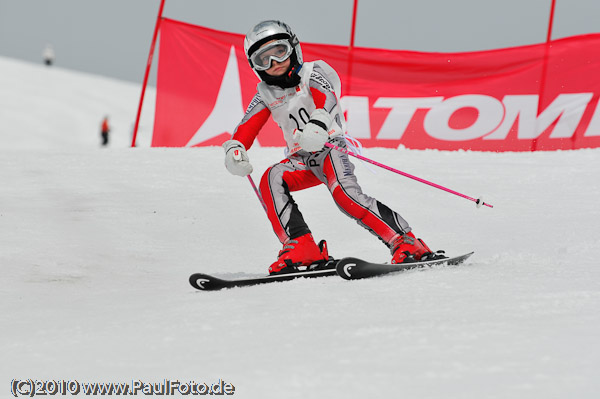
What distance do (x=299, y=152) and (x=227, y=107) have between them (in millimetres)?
5250

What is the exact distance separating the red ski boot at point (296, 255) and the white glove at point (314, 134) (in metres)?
0.52

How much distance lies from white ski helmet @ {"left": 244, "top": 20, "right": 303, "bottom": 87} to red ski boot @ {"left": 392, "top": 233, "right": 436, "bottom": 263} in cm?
104

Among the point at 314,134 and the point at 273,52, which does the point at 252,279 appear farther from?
the point at 273,52

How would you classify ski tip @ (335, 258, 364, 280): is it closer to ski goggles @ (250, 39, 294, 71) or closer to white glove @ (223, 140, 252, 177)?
white glove @ (223, 140, 252, 177)

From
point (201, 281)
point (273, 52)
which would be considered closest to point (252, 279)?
point (201, 281)

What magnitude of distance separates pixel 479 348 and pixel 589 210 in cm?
417

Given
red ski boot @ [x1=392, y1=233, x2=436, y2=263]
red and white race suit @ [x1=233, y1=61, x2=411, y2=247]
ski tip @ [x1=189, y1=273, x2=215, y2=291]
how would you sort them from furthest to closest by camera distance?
1. red and white race suit @ [x1=233, y1=61, x2=411, y2=247]
2. red ski boot @ [x1=392, y1=233, x2=436, y2=263]
3. ski tip @ [x1=189, y1=273, x2=215, y2=291]

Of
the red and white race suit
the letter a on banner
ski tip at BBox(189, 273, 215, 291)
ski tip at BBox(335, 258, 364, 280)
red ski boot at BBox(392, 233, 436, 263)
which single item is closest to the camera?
ski tip at BBox(335, 258, 364, 280)

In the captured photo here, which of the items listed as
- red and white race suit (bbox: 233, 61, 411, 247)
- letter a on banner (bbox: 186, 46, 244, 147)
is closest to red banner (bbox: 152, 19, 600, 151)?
letter a on banner (bbox: 186, 46, 244, 147)

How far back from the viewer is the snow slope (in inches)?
81.3

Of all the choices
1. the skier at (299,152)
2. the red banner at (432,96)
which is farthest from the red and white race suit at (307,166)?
the red banner at (432,96)

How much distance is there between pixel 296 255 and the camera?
382 cm

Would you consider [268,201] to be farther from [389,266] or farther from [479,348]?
[479,348]

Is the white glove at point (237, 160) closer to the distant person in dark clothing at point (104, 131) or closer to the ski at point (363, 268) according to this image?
the ski at point (363, 268)
